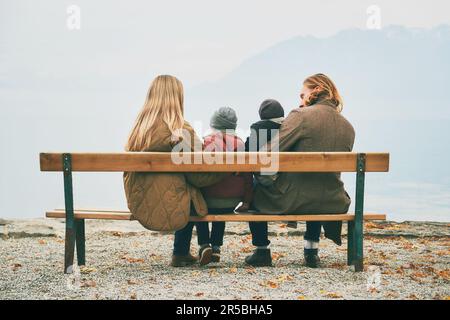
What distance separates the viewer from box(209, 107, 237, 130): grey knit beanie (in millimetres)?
6730

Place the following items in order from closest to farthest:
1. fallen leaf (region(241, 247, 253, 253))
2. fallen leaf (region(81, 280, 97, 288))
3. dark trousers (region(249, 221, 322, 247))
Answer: fallen leaf (region(81, 280, 97, 288)) → dark trousers (region(249, 221, 322, 247)) → fallen leaf (region(241, 247, 253, 253))

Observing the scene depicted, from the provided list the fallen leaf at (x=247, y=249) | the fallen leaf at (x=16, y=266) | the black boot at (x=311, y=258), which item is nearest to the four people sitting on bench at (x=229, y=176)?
the black boot at (x=311, y=258)

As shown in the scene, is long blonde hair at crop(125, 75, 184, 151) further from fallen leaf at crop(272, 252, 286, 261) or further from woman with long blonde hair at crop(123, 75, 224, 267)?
fallen leaf at crop(272, 252, 286, 261)

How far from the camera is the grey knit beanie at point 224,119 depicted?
6.73 meters

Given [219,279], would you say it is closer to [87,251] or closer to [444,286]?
[444,286]

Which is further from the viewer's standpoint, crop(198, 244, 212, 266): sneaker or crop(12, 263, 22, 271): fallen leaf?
crop(12, 263, 22, 271): fallen leaf

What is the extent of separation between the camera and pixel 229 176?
6.81m

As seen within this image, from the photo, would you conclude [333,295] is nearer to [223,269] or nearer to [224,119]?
[223,269]

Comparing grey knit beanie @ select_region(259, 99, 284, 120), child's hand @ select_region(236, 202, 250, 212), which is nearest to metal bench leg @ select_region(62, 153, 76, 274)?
child's hand @ select_region(236, 202, 250, 212)

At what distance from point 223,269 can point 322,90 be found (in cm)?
178

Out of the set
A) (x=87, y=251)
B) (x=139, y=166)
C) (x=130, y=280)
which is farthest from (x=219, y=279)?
(x=87, y=251)

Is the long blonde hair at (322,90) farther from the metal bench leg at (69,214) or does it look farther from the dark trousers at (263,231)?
the metal bench leg at (69,214)

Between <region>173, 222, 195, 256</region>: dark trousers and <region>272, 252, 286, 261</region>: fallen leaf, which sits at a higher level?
<region>173, 222, 195, 256</region>: dark trousers

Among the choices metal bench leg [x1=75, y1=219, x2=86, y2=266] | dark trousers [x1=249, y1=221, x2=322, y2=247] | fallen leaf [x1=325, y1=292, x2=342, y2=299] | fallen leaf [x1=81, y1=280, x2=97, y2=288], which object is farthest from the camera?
metal bench leg [x1=75, y1=219, x2=86, y2=266]
